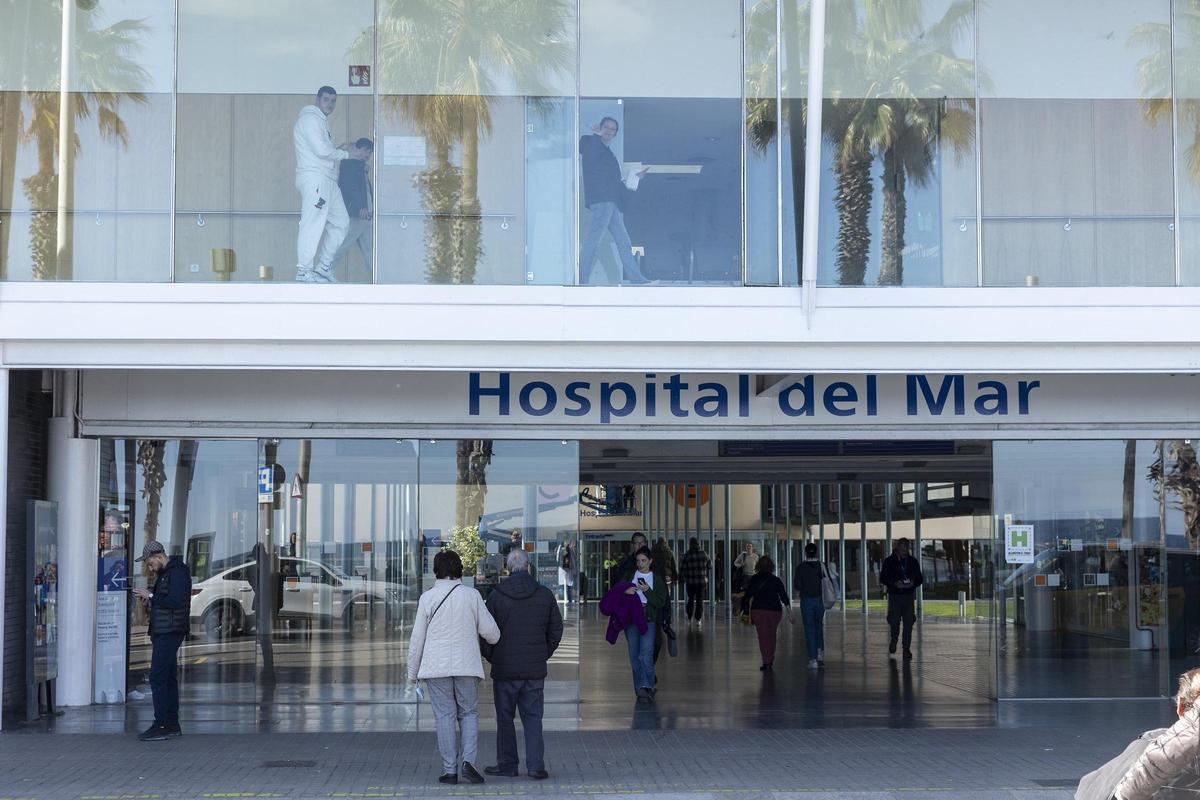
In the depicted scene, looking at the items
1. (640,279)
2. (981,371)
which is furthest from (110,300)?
(981,371)

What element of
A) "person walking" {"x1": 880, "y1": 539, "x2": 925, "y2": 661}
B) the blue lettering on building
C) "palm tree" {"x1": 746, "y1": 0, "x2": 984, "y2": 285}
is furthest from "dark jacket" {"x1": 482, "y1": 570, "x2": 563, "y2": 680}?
"person walking" {"x1": 880, "y1": 539, "x2": 925, "y2": 661}

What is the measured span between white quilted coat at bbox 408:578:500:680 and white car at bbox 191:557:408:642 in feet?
15.1

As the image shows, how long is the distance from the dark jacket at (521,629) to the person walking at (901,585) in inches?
405

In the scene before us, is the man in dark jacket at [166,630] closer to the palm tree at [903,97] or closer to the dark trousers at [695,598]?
the palm tree at [903,97]

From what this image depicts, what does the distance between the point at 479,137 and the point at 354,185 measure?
3.84ft

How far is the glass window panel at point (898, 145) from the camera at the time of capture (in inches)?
484

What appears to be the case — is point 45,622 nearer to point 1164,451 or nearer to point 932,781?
point 932,781

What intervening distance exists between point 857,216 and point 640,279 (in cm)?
199

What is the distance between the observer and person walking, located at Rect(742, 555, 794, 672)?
17.8 meters

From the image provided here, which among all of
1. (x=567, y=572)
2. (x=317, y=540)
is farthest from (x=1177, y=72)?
(x=317, y=540)

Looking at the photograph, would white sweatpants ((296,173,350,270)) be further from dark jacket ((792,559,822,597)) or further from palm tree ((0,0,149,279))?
dark jacket ((792,559,822,597))

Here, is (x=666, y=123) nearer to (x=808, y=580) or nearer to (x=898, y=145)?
(x=898, y=145)

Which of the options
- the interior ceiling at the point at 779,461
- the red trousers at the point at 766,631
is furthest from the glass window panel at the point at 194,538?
the red trousers at the point at 766,631

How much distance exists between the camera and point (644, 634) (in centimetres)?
1479
